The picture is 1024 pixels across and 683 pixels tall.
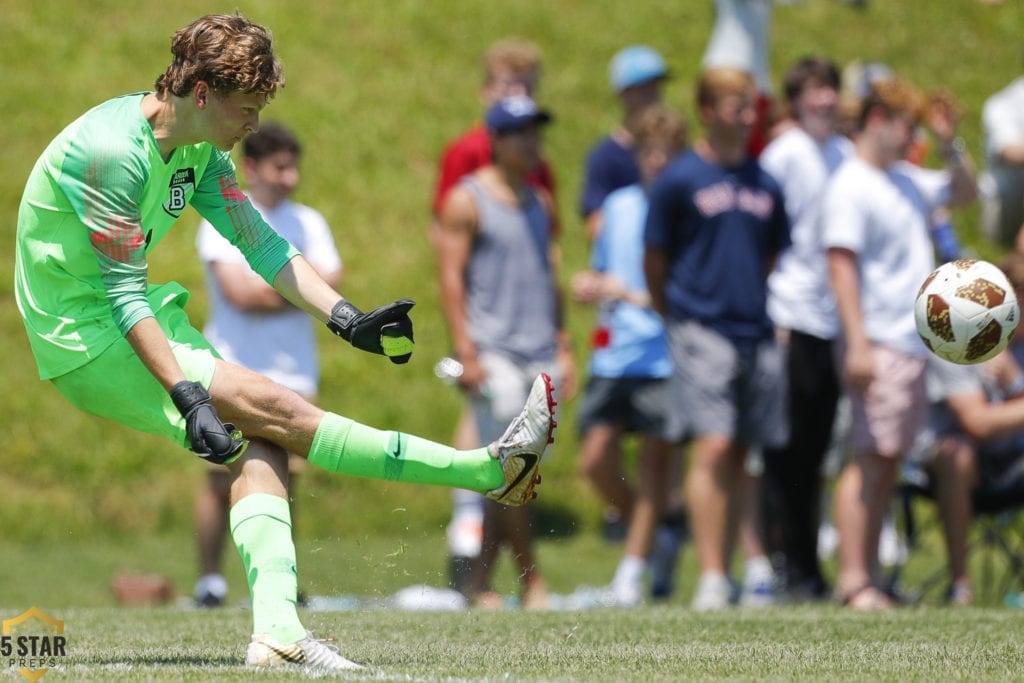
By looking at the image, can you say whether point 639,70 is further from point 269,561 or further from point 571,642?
point 269,561

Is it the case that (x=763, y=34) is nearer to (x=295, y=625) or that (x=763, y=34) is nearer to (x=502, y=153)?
(x=502, y=153)

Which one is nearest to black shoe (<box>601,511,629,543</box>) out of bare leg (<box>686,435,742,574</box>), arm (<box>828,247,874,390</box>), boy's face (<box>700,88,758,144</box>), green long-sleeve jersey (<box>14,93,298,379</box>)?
bare leg (<box>686,435,742,574</box>)

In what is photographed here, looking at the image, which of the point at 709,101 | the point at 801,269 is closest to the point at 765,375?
the point at 801,269

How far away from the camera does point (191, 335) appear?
5254mm

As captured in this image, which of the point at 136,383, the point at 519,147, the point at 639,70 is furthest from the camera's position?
the point at 639,70

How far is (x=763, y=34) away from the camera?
42.8 feet

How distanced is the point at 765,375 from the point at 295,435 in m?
3.74

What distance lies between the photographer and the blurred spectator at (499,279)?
855cm

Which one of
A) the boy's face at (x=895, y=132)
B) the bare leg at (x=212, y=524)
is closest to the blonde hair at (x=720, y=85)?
the boy's face at (x=895, y=132)

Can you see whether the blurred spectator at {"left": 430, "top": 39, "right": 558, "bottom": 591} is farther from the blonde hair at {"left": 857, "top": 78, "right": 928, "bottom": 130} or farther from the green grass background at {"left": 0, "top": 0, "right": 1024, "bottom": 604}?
the blonde hair at {"left": 857, "top": 78, "right": 928, "bottom": 130}

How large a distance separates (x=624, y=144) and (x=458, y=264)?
81.1 inches

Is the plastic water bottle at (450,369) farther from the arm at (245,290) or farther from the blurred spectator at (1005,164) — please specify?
the blurred spectator at (1005,164)

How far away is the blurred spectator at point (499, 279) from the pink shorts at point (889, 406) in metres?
1.67

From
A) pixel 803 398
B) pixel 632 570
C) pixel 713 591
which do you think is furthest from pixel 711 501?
pixel 803 398
